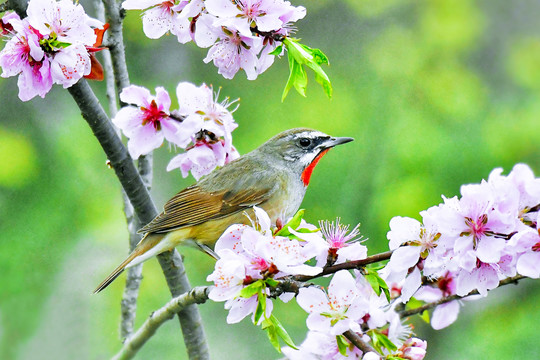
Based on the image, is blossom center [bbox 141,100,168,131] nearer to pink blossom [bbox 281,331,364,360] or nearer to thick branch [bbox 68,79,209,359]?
thick branch [bbox 68,79,209,359]

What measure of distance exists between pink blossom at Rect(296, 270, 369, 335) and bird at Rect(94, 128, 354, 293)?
1.94 ft

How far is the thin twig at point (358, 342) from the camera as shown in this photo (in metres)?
0.91

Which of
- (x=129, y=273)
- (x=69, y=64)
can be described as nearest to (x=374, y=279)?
(x=69, y=64)

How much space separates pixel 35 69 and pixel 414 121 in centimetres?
219

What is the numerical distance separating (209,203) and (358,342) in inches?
→ 29.7

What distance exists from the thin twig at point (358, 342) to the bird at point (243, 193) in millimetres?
618

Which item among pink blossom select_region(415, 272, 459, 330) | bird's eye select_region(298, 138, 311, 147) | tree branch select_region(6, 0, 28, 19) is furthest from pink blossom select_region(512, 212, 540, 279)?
bird's eye select_region(298, 138, 311, 147)

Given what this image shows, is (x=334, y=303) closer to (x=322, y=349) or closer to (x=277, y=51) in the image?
(x=322, y=349)

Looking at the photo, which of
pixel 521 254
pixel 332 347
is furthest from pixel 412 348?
pixel 521 254

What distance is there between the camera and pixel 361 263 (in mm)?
939

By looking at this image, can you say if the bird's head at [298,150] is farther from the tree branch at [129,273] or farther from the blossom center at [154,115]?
the blossom center at [154,115]

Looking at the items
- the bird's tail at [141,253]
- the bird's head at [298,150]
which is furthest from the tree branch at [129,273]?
the bird's head at [298,150]

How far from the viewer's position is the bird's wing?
1.58 m

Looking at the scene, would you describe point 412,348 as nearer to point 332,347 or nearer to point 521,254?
point 332,347
